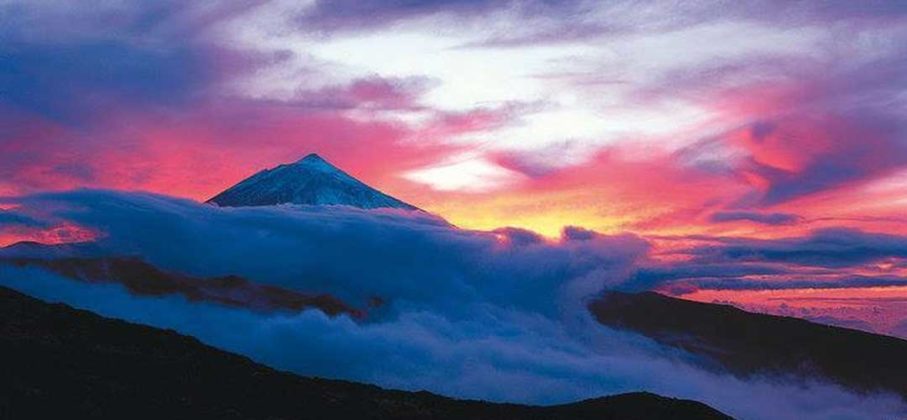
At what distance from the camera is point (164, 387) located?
86375 millimetres

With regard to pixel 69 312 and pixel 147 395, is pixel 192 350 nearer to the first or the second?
pixel 69 312

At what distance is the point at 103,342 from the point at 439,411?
34.2m

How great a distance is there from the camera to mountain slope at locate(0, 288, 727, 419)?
250ft

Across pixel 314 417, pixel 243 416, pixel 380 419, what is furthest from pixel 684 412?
pixel 243 416

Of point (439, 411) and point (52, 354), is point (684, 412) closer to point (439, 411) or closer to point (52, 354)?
point (439, 411)

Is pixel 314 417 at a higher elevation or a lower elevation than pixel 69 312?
lower

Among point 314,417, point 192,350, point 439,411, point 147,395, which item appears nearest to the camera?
point 147,395

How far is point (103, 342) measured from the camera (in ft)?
333

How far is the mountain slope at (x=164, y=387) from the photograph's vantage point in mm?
76188

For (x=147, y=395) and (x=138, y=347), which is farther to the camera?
(x=138, y=347)

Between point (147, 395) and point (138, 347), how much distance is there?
22026mm

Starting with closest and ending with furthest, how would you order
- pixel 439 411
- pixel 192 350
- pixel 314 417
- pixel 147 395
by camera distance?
pixel 147 395 < pixel 314 417 < pixel 439 411 < pixel 192 350

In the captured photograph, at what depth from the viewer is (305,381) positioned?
10200cm

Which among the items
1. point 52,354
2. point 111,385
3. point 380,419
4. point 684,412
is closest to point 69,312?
point 52,354
